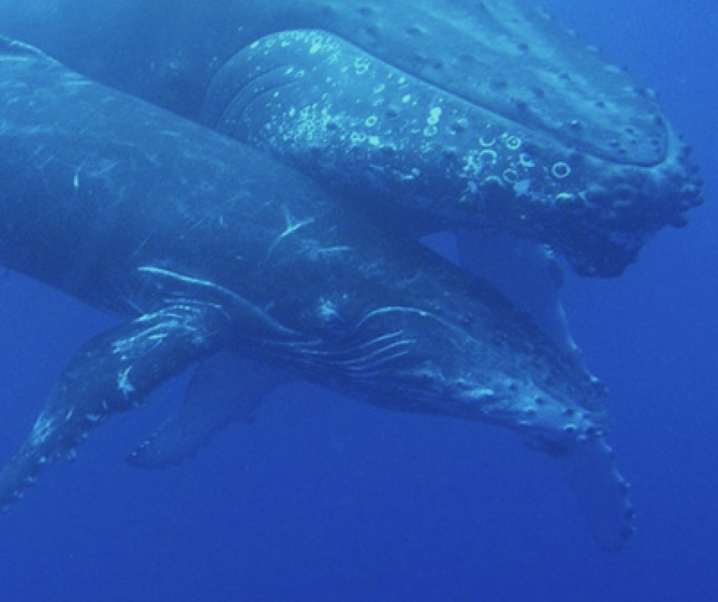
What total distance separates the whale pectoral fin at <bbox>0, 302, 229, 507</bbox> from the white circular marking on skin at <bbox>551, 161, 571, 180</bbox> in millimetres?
3223

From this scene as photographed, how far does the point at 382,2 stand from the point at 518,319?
356 centimetres

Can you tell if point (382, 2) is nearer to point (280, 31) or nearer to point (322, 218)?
point (280, 31)

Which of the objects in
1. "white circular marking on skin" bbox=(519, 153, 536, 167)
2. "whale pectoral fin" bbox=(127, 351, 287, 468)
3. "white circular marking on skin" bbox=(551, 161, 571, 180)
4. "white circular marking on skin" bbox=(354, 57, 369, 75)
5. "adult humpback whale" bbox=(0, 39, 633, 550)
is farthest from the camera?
"whale pectoral fin" bbox=(127, 351, 287, 468)

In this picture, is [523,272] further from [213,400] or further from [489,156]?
[213,400]

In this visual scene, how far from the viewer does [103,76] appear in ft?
33.9

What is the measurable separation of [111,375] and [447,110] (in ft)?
12.2

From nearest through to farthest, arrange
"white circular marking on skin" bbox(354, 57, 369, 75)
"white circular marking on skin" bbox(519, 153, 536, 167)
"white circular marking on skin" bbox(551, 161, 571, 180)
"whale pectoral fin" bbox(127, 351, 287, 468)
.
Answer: "white circular marking on skin" bbox(551, 161, 571, 180), "white circular marking on skin" bbox(519, 153, 536, 167), "white circular marking on skin" bbox(354, 57, 369, 75), "whale pectoral fin" bbox(127, 351, 287, 468)

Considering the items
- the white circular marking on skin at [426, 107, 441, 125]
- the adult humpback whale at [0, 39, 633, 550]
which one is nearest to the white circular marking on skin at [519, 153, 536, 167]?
the white circular marking on skin at [426, 107, 441, 125]

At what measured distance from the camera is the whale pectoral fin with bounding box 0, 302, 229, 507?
725 cm

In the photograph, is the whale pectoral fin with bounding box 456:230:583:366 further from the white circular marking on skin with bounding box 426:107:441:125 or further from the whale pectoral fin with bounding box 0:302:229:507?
the whale pectoral fin with bounding box 0:302:229:507

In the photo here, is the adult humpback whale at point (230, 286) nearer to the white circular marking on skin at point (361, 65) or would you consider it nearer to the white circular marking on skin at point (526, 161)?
the white circular marking on skin at point (361, 65)

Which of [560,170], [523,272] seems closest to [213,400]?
[523,272]

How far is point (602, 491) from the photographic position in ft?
35.3

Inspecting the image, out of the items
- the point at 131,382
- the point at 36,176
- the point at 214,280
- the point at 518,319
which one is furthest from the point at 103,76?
the point at 518,319
